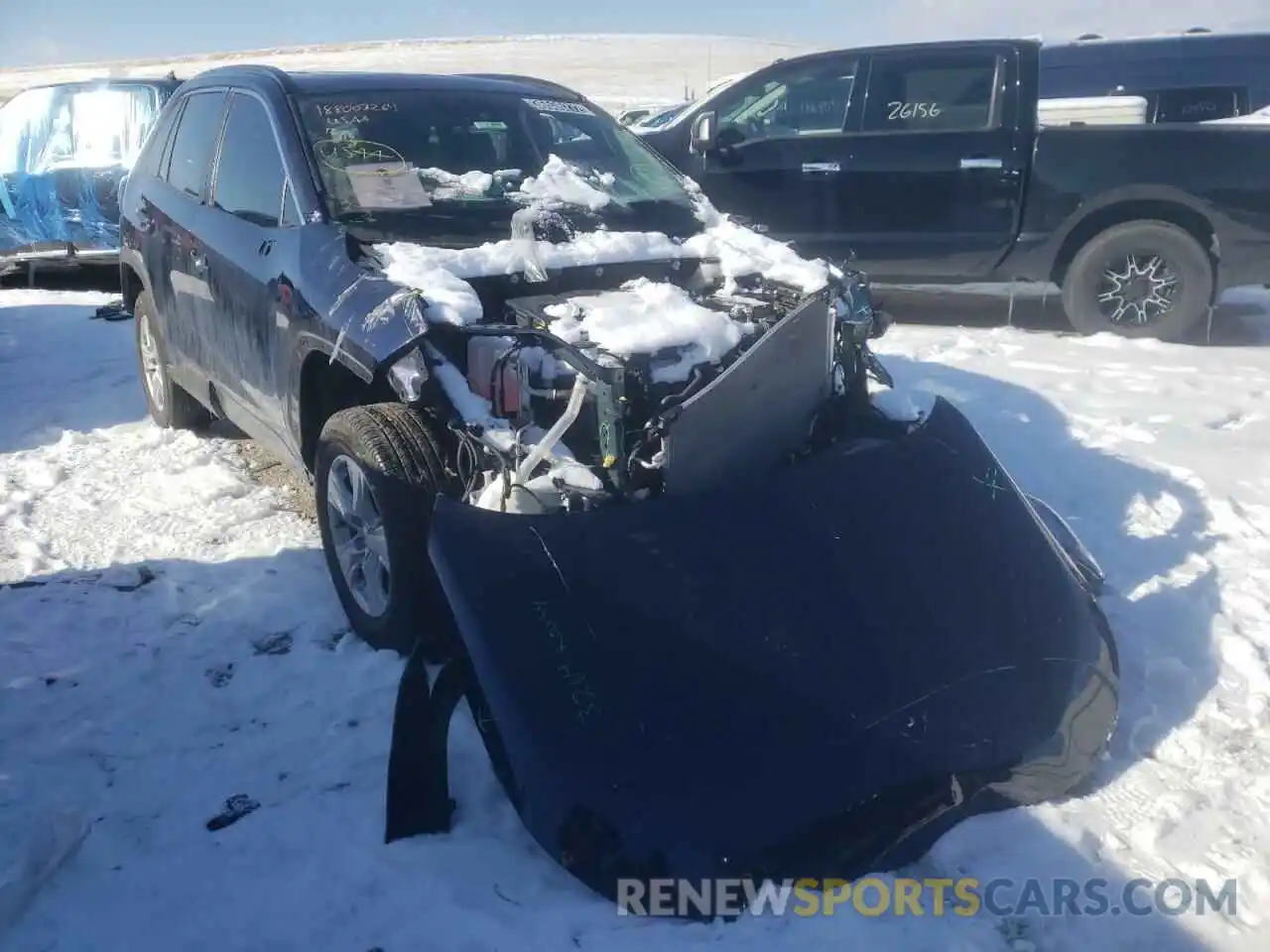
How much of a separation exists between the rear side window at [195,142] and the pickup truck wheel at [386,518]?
1901 mm

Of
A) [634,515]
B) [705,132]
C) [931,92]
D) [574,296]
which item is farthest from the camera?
[931,92]

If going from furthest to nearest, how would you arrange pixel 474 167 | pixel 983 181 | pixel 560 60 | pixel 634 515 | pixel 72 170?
pixel 560 60 → pixel 72 170 → pixel 983 181 → pixel 474 167 → pixel 634 515

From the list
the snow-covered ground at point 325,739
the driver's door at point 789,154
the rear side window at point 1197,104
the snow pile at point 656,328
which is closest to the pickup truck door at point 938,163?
the driver's door at point 789,154

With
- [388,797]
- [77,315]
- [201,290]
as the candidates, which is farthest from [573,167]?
[77,315]

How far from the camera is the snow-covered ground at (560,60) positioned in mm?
40125

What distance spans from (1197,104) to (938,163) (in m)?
3.15

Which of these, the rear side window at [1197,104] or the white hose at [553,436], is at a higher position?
the rear side window at [1197,104]

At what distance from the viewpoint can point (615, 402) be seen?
288 centimetres

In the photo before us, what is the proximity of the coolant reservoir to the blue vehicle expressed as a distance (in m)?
7.84

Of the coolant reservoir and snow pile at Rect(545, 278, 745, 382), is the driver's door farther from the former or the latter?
the coolant reservoir

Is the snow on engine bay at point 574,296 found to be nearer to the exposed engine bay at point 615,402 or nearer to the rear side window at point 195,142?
the exposed engine bay at point 615,402

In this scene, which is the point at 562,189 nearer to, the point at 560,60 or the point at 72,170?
the point at 72,170

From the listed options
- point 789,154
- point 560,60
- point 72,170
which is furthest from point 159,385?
point 560,60

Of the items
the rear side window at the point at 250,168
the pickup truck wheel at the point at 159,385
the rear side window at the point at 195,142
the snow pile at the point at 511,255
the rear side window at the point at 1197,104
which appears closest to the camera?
the snow pile at the point at 511,255
